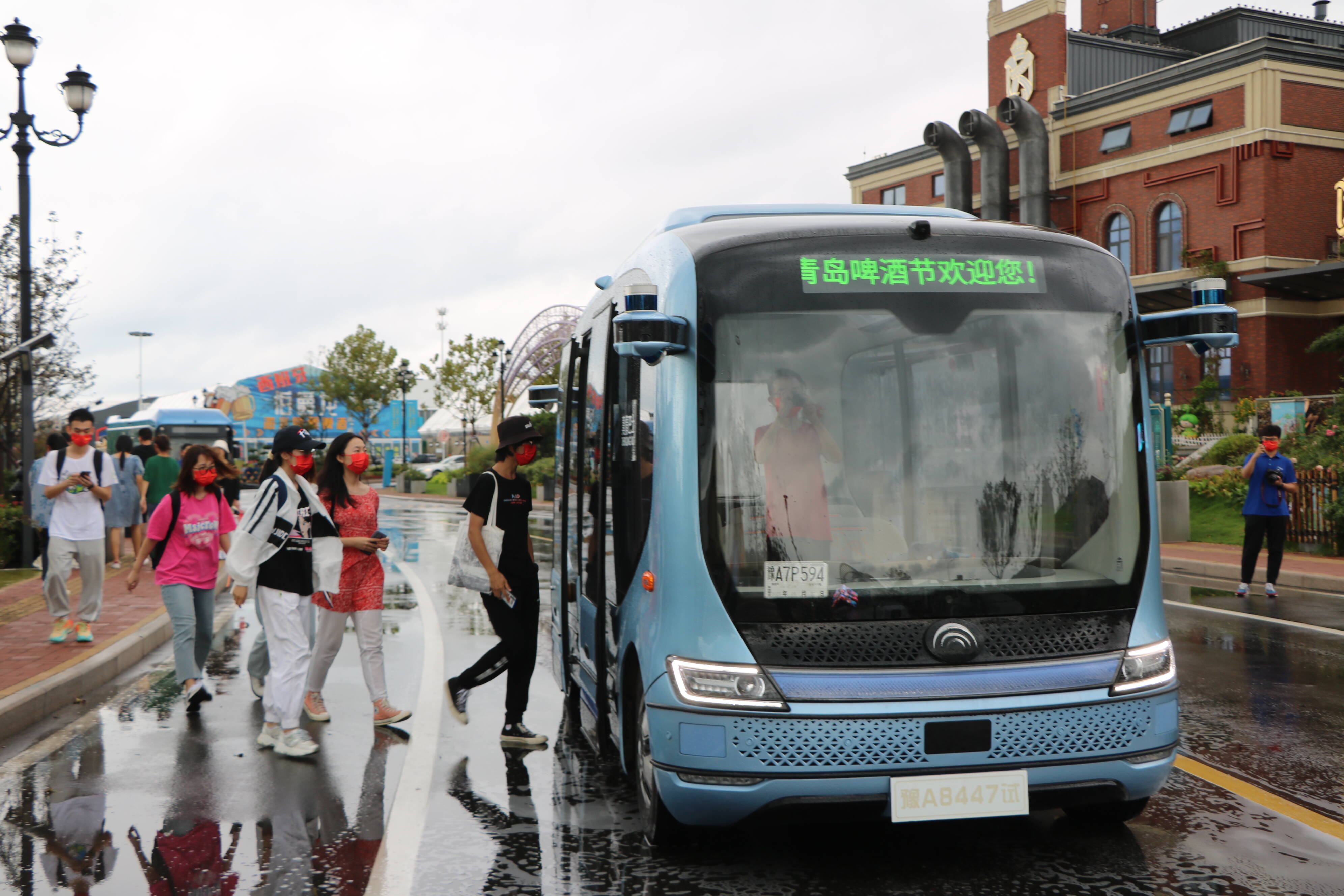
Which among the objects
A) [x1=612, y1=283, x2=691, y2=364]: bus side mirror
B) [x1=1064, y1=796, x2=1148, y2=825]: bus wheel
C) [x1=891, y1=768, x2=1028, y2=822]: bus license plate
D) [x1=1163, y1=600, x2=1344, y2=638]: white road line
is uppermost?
[x1=612, y1=283, x2=691, y2=364]: bus side mirror

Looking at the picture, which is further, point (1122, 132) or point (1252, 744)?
point (1122, 132)

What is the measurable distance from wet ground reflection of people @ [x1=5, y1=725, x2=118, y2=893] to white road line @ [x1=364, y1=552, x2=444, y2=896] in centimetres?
109

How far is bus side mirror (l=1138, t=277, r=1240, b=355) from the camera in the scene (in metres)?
4.72

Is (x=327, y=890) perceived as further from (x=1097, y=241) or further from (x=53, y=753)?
(x=1097, y=241)

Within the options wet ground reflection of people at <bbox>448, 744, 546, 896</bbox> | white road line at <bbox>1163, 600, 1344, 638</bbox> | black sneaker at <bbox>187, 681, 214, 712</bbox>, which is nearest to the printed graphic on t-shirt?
black sneaker at <bbox>187, 681, 214, 712</bbox>

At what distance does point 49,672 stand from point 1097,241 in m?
36.8

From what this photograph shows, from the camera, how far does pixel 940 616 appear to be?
4324 mm

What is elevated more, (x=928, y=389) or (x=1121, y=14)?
(x=1121, y=14)

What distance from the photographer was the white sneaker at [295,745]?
6.29m

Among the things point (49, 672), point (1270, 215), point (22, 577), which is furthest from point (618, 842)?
point (1270, 215)

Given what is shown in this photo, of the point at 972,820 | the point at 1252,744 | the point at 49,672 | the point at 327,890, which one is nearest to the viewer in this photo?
the point at 327,890

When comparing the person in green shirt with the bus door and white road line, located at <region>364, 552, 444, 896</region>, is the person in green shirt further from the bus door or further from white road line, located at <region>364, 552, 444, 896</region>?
the bus door

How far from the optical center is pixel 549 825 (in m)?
5.03

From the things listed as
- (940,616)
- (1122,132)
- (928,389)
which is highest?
(1122,132)
